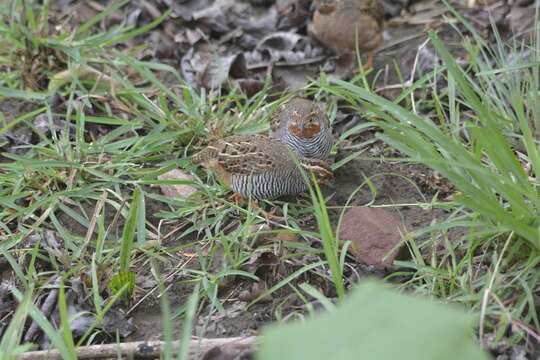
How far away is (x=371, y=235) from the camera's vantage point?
418 cm

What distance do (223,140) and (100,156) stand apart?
802mm

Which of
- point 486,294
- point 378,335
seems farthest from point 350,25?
point 378,335

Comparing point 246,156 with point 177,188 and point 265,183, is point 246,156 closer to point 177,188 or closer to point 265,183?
point 265,183

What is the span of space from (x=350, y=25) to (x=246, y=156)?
2047 mm

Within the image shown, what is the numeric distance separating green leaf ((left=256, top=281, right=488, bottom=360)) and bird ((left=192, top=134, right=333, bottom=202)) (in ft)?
9.19

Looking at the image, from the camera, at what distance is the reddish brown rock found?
4.08m

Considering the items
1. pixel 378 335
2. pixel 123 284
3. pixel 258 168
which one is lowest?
pixel 123 284

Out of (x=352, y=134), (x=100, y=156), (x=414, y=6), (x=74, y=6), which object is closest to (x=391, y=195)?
(x=352, y=134)

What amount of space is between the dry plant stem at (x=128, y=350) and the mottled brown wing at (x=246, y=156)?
1440 millimetres

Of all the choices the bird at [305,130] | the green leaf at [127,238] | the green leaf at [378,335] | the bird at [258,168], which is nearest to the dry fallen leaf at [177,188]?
the bird at [258,168]

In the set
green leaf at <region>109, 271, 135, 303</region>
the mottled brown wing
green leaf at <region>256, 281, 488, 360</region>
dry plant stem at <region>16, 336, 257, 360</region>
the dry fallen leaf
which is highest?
green leaf at <region>256, 281, 488, 360</region>

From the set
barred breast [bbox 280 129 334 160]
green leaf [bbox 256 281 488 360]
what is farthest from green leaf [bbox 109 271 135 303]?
green leaf [bbox 256 281 488 360]

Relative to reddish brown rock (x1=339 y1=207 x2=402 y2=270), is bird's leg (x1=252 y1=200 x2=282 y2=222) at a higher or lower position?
lower

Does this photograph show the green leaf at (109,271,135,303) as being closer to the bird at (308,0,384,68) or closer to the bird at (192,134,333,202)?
the bird at (192,134,333,202)
